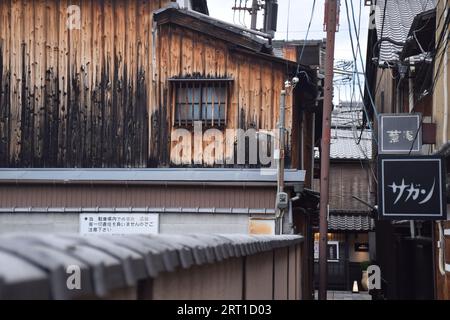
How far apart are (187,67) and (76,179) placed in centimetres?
460

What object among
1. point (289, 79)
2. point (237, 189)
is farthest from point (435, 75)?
point (237, 189)

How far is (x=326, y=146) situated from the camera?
17734mm

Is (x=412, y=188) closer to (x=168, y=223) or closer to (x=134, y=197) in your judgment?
(x=168, y=223)

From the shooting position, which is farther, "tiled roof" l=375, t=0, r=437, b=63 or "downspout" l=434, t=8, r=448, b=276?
"tiled roof" l=375, t=0, r=437, b=63

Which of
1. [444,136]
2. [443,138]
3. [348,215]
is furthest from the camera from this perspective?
[348,215]

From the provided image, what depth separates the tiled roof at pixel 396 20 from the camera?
2203 centimetres

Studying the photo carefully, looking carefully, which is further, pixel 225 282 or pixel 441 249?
pixel 441 249

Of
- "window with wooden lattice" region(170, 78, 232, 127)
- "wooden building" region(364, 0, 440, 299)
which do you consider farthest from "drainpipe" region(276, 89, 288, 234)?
"wooden building" region(364, 0, 440, 299)

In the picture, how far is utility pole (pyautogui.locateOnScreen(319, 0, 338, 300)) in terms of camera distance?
688 inches

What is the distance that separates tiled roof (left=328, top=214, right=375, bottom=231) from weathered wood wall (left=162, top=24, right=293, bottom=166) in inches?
792

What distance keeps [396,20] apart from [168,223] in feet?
38.7

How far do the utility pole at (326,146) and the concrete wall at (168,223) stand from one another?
2.97 meters

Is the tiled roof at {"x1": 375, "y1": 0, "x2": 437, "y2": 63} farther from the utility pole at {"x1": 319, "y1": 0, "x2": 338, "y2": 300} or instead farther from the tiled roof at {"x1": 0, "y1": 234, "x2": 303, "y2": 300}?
the tiled roof at {"x1": 0, "y1": 234, "x2": 303, "y2": 300}

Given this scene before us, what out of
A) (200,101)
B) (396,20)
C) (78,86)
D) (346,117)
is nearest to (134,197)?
(200,101)
